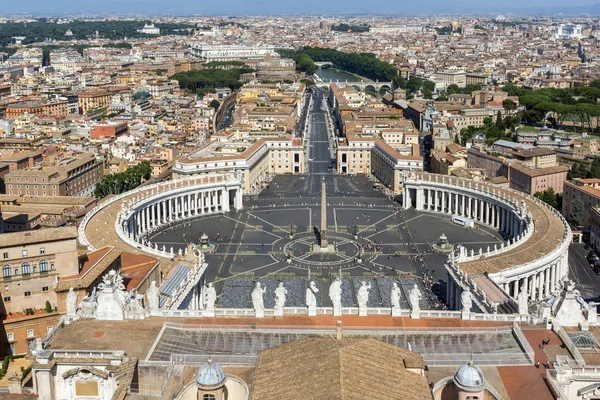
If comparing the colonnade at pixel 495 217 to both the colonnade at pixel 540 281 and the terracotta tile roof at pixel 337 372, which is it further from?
the terracotta tile roof at pixel 337 372

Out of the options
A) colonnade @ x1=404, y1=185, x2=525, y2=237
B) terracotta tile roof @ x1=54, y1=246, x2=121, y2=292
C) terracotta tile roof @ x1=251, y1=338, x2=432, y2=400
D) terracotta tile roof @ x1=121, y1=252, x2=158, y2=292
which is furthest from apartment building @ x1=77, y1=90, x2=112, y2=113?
terracotta tile roof @ x1=251, y1=338, x2=432, y2=400

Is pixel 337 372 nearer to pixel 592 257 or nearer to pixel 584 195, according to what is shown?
pixel 592 257

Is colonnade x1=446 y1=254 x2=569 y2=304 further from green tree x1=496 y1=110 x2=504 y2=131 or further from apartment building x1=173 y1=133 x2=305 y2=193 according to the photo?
green tree x1=496 y1=110 x2=504 y2=131

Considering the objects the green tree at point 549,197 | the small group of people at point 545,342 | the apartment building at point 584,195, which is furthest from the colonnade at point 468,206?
the small group of people at point 545,342

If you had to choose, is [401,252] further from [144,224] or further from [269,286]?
[144,224]

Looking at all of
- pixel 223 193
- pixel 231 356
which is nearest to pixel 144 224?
pixel 223 193

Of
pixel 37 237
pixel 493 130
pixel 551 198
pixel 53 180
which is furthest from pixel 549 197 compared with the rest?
pixel 37 237
